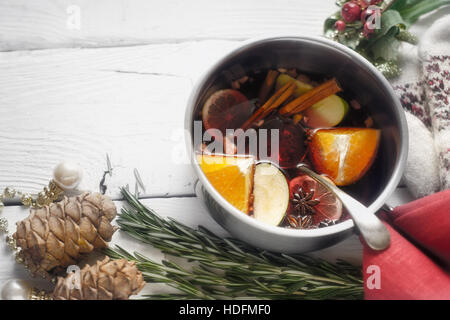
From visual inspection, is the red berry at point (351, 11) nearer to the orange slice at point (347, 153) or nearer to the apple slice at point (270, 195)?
the orange slice at point (347, 153)

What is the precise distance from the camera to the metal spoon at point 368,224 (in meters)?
0.66

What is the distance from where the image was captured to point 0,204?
2.89 ft

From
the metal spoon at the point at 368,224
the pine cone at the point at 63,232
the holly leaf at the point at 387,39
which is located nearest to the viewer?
the metal spoon at the point at 368,224

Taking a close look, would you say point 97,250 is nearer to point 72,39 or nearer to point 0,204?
point 0,204

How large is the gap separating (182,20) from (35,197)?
498mm

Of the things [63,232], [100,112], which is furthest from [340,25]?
[63,232]

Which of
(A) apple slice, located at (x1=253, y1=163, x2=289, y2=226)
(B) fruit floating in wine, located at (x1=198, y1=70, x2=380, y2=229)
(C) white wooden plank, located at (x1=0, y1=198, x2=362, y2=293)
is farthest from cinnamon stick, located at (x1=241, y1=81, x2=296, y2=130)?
(C) white wooden plank, located at (x1=0, y1=198, x2=362, y2=293)

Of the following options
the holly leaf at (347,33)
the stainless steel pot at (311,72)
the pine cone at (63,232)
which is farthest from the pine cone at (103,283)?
the holly leaf at (347,33)

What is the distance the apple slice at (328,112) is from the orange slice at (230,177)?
0.58 ft

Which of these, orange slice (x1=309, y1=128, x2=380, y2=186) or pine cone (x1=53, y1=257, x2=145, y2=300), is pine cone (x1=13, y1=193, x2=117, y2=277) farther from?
orange slice (x1=309, y1=128, x2=380, y2=186)

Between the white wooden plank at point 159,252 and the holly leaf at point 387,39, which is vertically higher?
the holly leaf at point 387,39

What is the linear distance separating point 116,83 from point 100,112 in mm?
73

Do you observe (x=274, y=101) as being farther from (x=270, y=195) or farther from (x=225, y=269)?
(x=225, y=269)
